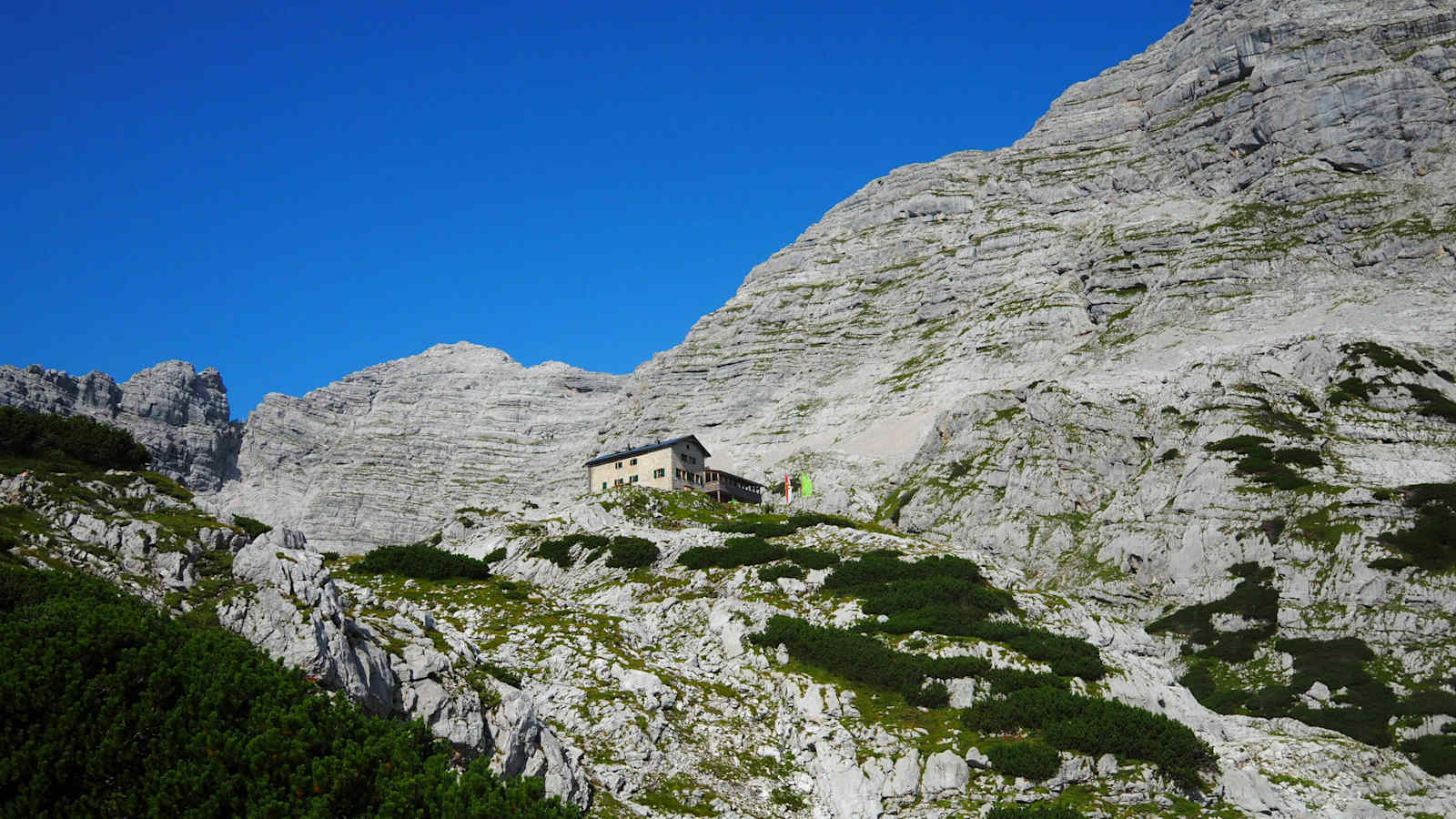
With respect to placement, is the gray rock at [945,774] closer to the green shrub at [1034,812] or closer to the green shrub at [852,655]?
the green shrub at [1034,812]

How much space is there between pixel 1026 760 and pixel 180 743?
32056 mm

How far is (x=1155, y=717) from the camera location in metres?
44.8

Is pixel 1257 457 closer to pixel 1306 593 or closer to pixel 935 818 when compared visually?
pixel 1306 593

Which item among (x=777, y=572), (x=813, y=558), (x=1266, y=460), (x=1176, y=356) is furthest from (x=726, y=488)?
(x=1176, y=356)

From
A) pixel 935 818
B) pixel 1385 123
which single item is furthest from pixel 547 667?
pixel 1385 123

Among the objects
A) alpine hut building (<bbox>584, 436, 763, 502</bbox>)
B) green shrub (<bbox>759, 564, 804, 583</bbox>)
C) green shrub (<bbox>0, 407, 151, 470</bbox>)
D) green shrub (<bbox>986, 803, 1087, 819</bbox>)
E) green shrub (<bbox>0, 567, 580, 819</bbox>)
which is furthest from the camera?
alpine hut building (<bbox>584, 436, 763, 502</bbox>)

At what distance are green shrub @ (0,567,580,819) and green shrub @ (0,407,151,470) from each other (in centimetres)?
2707

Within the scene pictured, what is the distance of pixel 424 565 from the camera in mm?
64312

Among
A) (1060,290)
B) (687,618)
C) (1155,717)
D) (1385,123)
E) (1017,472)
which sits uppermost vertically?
(1385,123)

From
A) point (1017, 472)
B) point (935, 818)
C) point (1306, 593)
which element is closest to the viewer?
point (935, 818)

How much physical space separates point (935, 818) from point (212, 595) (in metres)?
28.8

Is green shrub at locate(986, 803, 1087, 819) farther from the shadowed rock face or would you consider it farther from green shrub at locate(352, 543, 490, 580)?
the shadowed rock face

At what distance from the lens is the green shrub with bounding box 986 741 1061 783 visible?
41500mm

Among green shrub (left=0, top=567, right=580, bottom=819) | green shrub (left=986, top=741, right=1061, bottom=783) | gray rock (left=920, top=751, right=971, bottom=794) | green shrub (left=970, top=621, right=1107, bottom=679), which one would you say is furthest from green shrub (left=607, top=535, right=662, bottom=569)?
green shrub (left=0, top=567, right=580, bottom=819)
